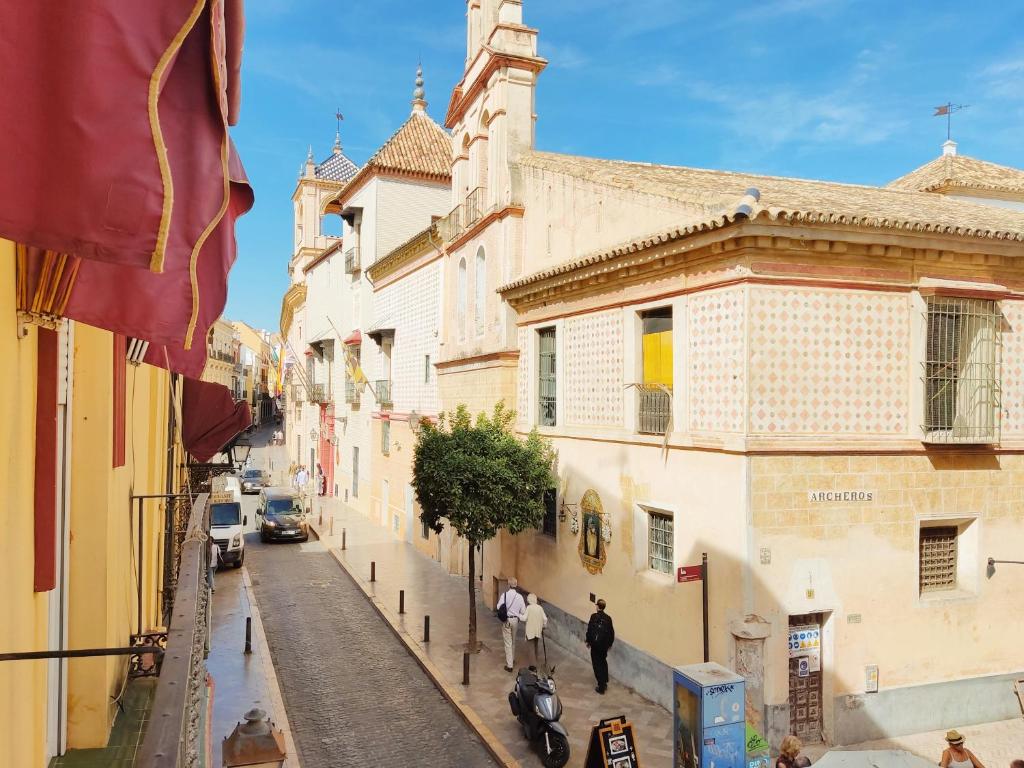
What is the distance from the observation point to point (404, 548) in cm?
2441

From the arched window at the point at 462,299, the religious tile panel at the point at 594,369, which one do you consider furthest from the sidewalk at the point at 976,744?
the arched window at the point at 462,299

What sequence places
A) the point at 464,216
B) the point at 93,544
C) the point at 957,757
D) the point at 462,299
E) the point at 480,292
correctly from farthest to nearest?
the point at 462,299 < the point at 464,216 < the point at 480,292 < the point at 957,757 < the point at 93,544

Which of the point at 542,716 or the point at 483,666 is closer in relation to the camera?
the point at 542,716

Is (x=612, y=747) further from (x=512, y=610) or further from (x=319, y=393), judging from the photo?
(x=319, y=393)

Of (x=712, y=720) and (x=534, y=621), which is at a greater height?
(x=712, y=720)

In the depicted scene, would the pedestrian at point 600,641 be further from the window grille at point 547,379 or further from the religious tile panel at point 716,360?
the window grille at point 547,379

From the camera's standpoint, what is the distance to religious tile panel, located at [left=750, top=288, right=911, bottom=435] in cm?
1041

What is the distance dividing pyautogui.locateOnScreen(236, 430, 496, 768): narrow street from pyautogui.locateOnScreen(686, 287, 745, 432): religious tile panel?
18.3ft

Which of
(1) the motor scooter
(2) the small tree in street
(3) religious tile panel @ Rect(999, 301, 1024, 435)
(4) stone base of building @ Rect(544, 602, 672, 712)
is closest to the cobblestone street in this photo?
(1) the motor scooter

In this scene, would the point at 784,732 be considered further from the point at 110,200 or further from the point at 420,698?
the point at 110,200

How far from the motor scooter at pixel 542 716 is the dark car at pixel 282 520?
54.7 feet

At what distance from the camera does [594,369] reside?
45.6 ft

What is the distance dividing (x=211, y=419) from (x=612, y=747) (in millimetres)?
7736

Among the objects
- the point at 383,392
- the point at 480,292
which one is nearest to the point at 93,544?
the point at 480,292
